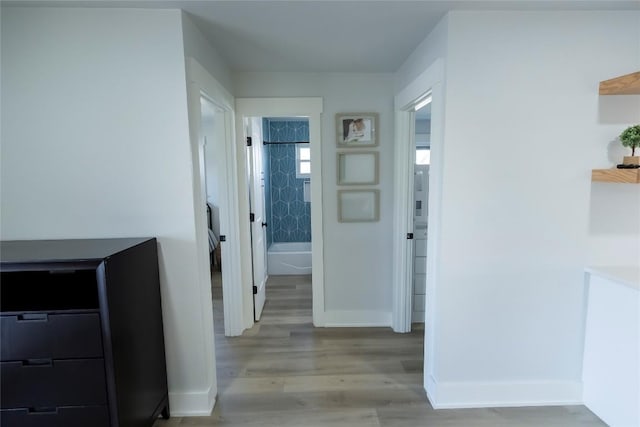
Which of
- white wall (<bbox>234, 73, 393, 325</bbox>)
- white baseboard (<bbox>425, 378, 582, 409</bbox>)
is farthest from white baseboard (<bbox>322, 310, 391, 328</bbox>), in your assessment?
white baseboard (<bbox>425, 378, 582, 409</bbox>)

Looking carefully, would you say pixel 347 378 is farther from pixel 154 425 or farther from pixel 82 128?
pixel 82 128

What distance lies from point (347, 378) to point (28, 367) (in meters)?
1.74

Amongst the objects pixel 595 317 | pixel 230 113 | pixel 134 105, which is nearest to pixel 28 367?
pixel 134 105

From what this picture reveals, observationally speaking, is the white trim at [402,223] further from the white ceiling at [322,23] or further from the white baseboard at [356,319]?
the white ceiling at [322,23]

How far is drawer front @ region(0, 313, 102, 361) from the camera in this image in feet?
4.35

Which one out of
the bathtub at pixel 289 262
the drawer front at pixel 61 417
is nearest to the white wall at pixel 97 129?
the drawer front at pixel 61 417

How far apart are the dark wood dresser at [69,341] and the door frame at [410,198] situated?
162 centimetres

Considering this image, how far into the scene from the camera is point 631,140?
1.65 metres

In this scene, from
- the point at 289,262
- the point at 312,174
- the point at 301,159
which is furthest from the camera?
the point at 301,159

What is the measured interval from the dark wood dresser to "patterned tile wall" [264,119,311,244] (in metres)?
3.65

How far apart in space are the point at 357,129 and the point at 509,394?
2.18 meters

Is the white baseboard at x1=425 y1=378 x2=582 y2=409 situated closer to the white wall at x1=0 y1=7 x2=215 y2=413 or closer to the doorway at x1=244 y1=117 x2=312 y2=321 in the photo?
the white wall at x1=0 y1=7 x2=215 y2=413

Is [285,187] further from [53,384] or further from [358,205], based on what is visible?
[53,384]

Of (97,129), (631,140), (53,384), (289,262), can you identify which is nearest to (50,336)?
(53,384)
